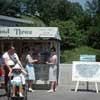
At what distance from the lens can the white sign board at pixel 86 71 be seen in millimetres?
16375

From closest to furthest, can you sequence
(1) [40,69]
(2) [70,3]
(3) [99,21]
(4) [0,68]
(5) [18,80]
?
(5) [18,80], (4) [0,68], (1) [40,69], (3) [99,21], (2) [70,3]

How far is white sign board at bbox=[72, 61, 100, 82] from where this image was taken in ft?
53.7

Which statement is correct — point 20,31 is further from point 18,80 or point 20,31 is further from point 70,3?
point 70,3

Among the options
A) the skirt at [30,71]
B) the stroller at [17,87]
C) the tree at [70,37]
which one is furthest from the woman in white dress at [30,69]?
the tree at [70,37]

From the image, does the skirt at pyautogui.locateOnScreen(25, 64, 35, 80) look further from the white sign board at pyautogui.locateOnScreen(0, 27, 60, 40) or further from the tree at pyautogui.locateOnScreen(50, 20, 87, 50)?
the tree at pyautogui.locateOnScreen(50, 20, 87, 50)

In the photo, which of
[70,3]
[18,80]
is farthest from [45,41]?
[70,3]

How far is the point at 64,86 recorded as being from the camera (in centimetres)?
1803

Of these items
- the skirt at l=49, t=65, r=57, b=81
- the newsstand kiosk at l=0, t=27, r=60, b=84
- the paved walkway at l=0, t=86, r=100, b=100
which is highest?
the newsstand kiosk at l=0, t=27, r=60, b=84

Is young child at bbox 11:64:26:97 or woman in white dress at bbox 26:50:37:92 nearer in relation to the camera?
young child at bbox 11:64:26:97

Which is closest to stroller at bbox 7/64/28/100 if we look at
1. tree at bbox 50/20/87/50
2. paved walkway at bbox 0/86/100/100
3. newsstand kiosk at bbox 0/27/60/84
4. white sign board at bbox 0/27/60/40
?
paved walkway at bbox 0/86/100/100

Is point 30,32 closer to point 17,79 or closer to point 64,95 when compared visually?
point 64,95

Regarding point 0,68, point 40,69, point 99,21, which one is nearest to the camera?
point 0,68

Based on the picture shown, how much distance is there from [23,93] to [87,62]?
477 cm

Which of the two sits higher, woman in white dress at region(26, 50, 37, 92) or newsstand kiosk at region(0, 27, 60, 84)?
newsstand kiosk at region(0, 27, 60, 84)
